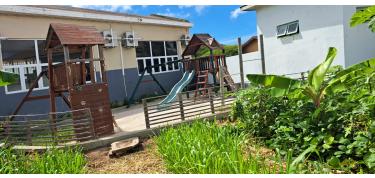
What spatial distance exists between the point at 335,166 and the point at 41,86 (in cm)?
1124

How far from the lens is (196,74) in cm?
1404

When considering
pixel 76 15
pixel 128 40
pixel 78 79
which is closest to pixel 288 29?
pixel 128 40

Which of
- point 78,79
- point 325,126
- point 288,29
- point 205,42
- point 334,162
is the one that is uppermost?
point 288,29

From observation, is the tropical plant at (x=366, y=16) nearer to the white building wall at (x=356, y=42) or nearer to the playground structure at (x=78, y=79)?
the playground structure at (x=78, y=79)

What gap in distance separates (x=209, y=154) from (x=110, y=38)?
11.6 meters

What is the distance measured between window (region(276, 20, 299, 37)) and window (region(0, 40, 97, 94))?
9199 mm

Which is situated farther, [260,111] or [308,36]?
[308,36]

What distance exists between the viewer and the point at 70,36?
7711 millimetres

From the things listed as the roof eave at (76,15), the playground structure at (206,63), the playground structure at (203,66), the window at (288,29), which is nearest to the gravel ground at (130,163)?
the playground structure at (203,66)

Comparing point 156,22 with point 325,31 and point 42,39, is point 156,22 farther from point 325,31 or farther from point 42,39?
point 325,31

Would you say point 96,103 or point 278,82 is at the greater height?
point 278,82

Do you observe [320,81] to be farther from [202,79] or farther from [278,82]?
[202,79]

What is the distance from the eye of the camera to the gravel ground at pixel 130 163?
5051 millimetres
